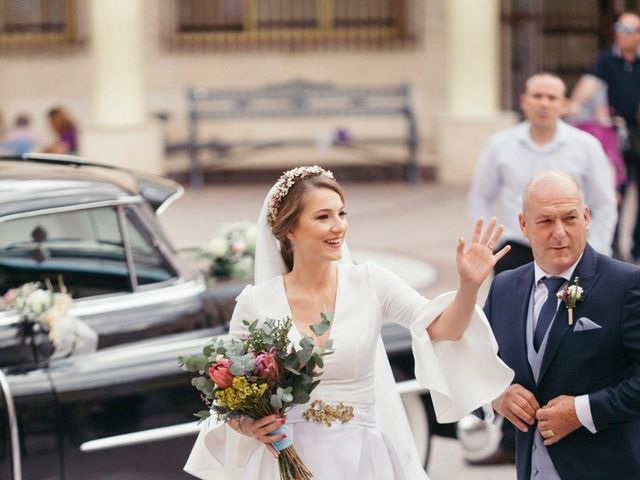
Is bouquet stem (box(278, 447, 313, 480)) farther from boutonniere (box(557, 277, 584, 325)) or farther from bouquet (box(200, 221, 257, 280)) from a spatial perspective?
bouquet (box(200, 221, 257, 280))

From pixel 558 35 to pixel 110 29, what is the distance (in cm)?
663

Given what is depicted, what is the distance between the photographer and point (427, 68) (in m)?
20.0

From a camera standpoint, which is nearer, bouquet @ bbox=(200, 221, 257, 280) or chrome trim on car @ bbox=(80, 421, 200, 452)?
chrome trim on car @ bbox=(80, 421, 200, 452)

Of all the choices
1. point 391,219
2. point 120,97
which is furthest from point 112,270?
point 120,97

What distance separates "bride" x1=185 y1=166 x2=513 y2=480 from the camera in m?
4.13

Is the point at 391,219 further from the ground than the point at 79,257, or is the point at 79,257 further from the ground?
the point at 79,257

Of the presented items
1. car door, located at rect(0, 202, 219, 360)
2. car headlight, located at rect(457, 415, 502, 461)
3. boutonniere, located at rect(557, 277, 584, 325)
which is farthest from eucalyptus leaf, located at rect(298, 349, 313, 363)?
car headlight, located at rect(457, 415, 502, 461)

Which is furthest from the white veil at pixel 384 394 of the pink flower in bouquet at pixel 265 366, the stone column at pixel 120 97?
the stone column at pixel 120 97

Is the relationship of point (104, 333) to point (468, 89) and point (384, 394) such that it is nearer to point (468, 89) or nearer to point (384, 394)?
point (384, 394)

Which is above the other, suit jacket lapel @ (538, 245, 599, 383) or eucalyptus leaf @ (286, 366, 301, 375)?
suit jacket lapel @ (538, 245, 599, 383)

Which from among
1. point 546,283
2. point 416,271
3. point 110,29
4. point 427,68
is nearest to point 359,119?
point 427,68

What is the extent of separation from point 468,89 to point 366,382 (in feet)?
47.6

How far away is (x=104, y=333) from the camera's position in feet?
19.9

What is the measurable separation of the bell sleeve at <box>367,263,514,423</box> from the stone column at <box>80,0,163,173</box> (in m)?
14.2
